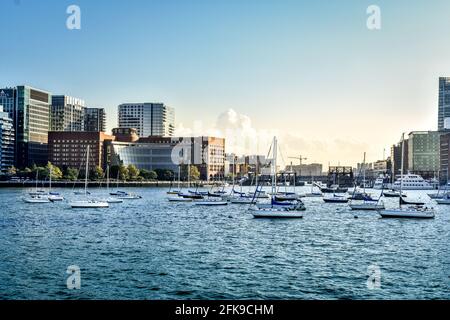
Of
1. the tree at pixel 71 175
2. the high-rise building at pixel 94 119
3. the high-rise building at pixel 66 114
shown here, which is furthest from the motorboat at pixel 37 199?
the high-rise building at pixel 94 119

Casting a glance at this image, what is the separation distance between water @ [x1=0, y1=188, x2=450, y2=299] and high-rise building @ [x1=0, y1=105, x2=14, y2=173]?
10953 centimetres

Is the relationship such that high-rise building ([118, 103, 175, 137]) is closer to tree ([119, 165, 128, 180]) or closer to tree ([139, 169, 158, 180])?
tree ([139, 169, 158, 180])

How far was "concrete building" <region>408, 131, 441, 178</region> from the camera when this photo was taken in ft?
554

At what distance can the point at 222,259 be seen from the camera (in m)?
21.0

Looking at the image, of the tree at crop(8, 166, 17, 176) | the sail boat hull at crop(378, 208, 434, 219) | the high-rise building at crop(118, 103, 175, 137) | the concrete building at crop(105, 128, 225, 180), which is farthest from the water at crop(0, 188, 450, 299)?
the high-rise building at crop(118, 103, 175, 137)

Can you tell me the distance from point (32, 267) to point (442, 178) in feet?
472

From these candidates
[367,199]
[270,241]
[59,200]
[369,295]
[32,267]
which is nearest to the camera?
[369,295]

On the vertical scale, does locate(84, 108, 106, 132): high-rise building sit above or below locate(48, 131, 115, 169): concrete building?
above

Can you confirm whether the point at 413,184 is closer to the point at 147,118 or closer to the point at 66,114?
the point at 147,118

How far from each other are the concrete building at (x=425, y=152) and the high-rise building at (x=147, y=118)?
3275 inches
